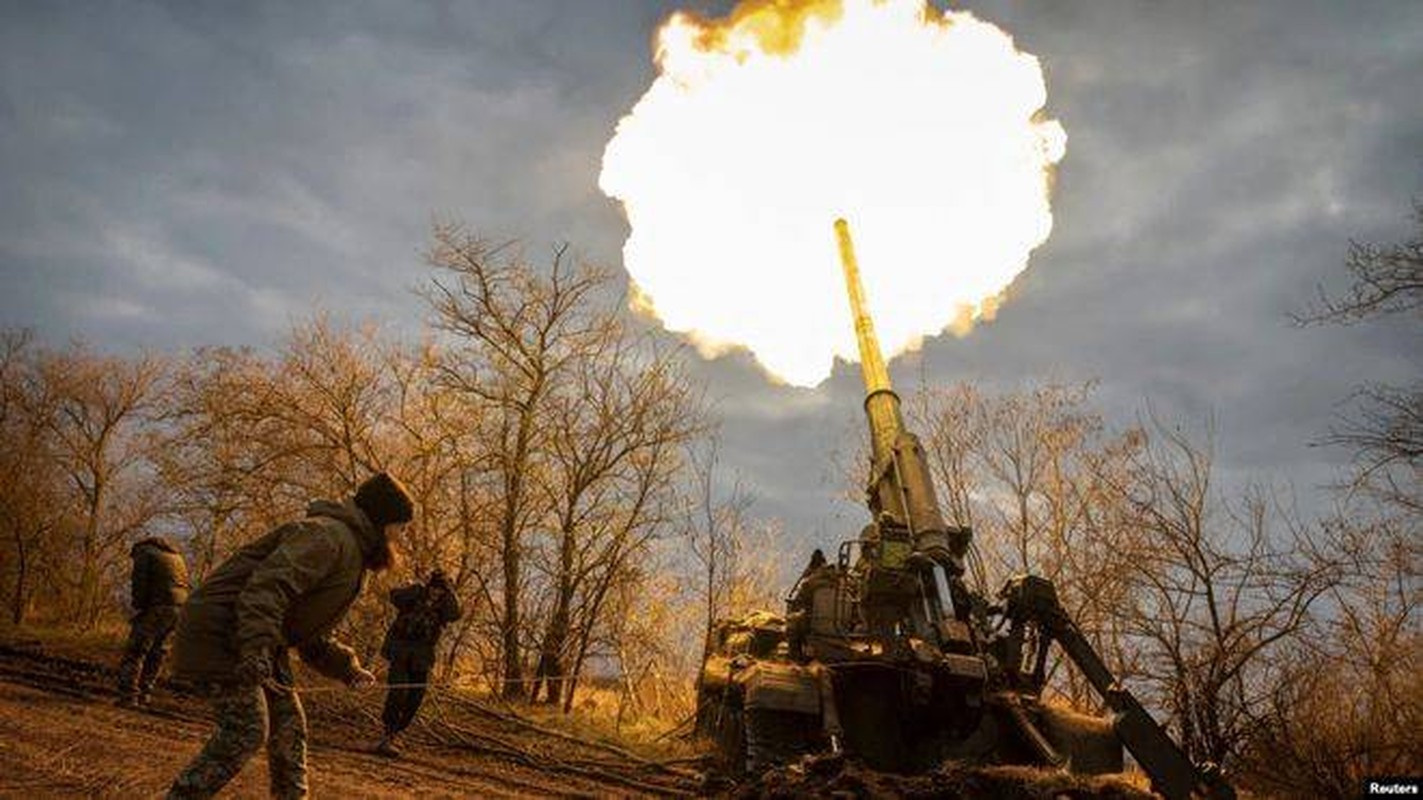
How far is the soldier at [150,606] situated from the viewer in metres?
10.3

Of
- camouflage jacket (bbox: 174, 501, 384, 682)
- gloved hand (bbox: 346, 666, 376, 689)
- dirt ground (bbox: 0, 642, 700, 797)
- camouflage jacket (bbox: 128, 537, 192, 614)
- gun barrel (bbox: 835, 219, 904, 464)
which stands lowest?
dirt ground (bbox: 0, 642, 700, 797)

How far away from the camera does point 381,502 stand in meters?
4.71

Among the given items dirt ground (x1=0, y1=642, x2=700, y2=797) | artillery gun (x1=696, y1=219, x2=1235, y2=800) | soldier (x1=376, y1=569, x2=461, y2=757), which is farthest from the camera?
soldier (x1=376, y1=569, x2=461, y2=757)

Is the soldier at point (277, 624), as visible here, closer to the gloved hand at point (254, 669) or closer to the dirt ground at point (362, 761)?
the gloved hand at point (254, 669)

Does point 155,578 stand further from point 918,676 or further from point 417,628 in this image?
point 918,676

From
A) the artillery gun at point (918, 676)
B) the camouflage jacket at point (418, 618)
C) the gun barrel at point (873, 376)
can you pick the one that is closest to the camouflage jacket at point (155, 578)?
the camouflage jacket at point (418, 618)

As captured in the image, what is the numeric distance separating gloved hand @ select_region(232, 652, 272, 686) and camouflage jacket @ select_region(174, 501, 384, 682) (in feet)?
0.11

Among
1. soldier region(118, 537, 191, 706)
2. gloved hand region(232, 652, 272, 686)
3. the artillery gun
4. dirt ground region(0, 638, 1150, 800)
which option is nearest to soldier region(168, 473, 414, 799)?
gloved hand region(232, 652, 272, 686)

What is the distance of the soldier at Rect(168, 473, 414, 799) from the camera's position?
160 inches

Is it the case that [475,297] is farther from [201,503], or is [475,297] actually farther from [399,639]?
[399,639]

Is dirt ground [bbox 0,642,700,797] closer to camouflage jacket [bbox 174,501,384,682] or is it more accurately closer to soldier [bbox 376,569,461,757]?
soldier [bbox 376,569,461,757]

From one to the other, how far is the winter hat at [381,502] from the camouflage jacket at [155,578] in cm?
781

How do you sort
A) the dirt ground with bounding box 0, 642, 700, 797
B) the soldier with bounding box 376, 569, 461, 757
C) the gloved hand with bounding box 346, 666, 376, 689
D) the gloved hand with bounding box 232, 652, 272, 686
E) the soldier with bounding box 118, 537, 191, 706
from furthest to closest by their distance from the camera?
the soldier with bounding box 376, 569, 461, 757, the soldier with bounding box 118, 537, 191, 706, the dirt ground with bounding box 0, 642, 700, 797, the gloved hand with bounding box 346, 666, 376, 689, the gloved hand with bounding box 232, 652, 272, 686

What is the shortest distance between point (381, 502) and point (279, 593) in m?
0.72
